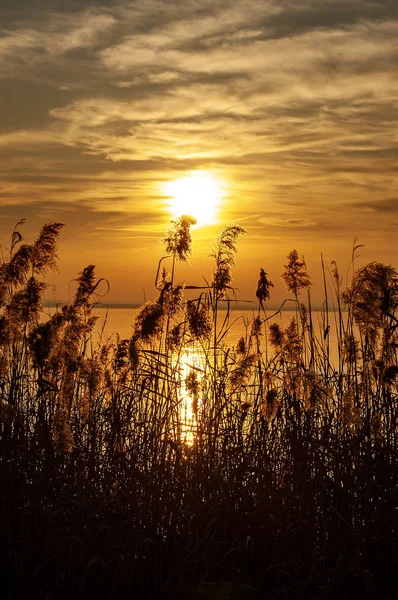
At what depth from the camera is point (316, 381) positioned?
5.07 m

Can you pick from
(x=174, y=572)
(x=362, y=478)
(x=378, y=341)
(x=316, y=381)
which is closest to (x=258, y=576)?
(x=174, y=572)

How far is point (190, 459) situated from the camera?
18.1 ft

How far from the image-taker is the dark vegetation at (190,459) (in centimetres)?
474

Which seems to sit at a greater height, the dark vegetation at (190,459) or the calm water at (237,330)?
the calm water at (237,330)

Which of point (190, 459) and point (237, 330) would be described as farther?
point (237, 330)

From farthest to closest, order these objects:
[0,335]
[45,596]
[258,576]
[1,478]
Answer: [0,335] < [1,478] < [258,576] < [45,596]

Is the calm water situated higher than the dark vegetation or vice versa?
the calm water

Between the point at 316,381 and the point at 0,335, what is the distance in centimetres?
268

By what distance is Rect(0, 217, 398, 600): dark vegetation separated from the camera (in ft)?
15.6

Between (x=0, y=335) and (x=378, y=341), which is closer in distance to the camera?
(x=0, y=335)

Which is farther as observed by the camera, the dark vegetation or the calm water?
the calm water

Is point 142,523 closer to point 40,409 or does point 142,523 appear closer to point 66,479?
point 66,479

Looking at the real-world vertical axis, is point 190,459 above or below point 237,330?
below

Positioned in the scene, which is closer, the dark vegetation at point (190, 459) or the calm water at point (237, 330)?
the dark vegetation at point (190, 459)
